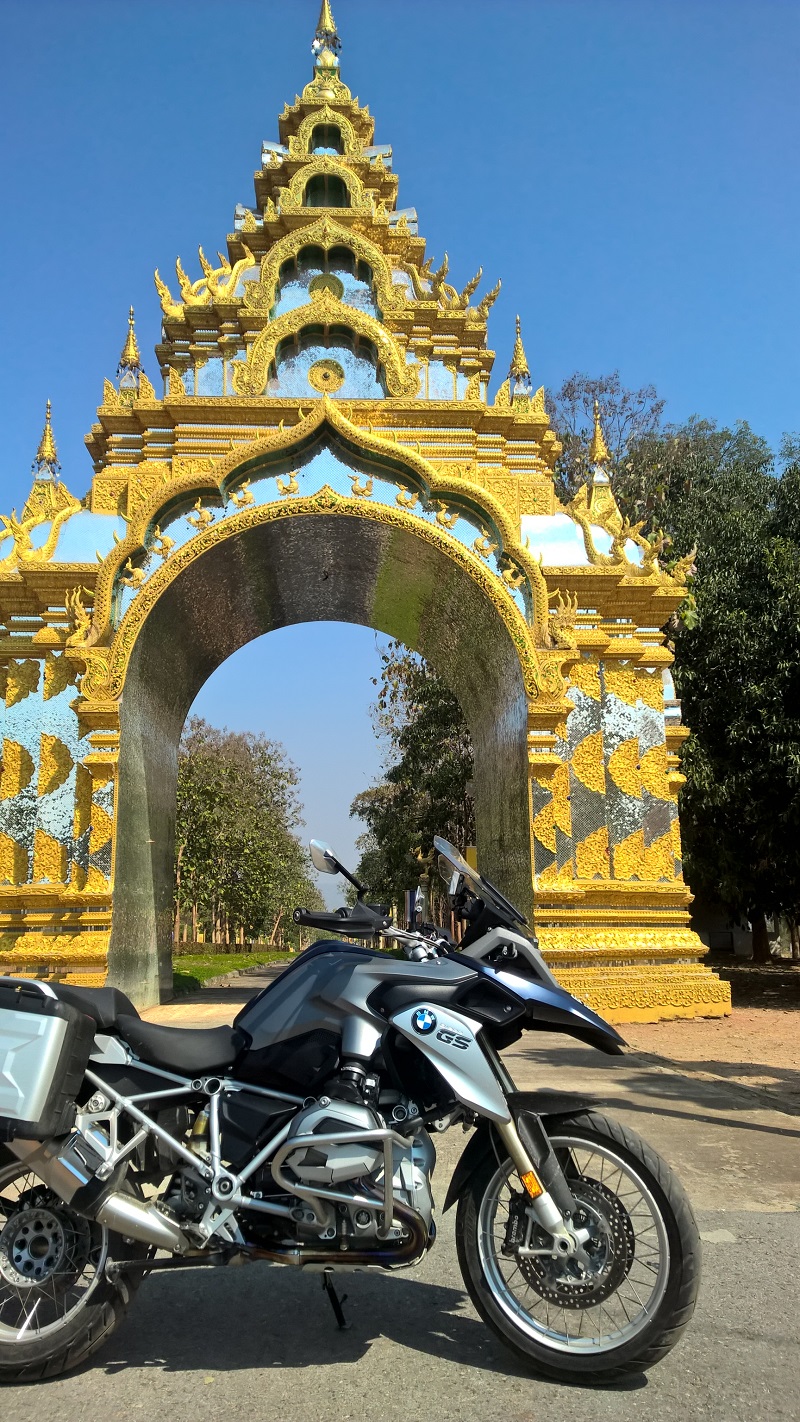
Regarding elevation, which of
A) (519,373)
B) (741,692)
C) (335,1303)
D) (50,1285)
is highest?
(519,373)

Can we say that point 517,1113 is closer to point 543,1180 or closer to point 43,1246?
point 543,1180

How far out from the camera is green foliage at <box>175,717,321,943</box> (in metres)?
32.4

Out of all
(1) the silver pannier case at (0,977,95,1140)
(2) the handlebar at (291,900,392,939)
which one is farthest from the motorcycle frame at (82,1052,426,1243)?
(2) the handlebar at (291,900,392,939)

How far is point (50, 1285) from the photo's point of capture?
123 inches

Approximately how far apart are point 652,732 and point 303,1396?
34.8ft

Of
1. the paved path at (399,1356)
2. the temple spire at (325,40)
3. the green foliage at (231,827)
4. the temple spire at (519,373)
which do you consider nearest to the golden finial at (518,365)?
the temple spire at (519,373)

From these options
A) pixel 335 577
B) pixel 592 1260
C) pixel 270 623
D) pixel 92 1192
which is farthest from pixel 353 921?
pixel 270 623

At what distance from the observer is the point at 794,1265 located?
12.3 ft

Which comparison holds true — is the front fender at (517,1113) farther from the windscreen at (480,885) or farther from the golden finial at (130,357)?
the golden finial at (130,357)

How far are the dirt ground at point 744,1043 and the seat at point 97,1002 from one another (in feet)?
16.3

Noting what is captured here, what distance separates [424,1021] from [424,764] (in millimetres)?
21133

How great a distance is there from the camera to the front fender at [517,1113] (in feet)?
10.3

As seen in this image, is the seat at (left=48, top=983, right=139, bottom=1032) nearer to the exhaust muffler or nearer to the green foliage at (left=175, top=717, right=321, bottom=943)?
the exhaust muffler

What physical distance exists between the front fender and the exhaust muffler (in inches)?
32.5
